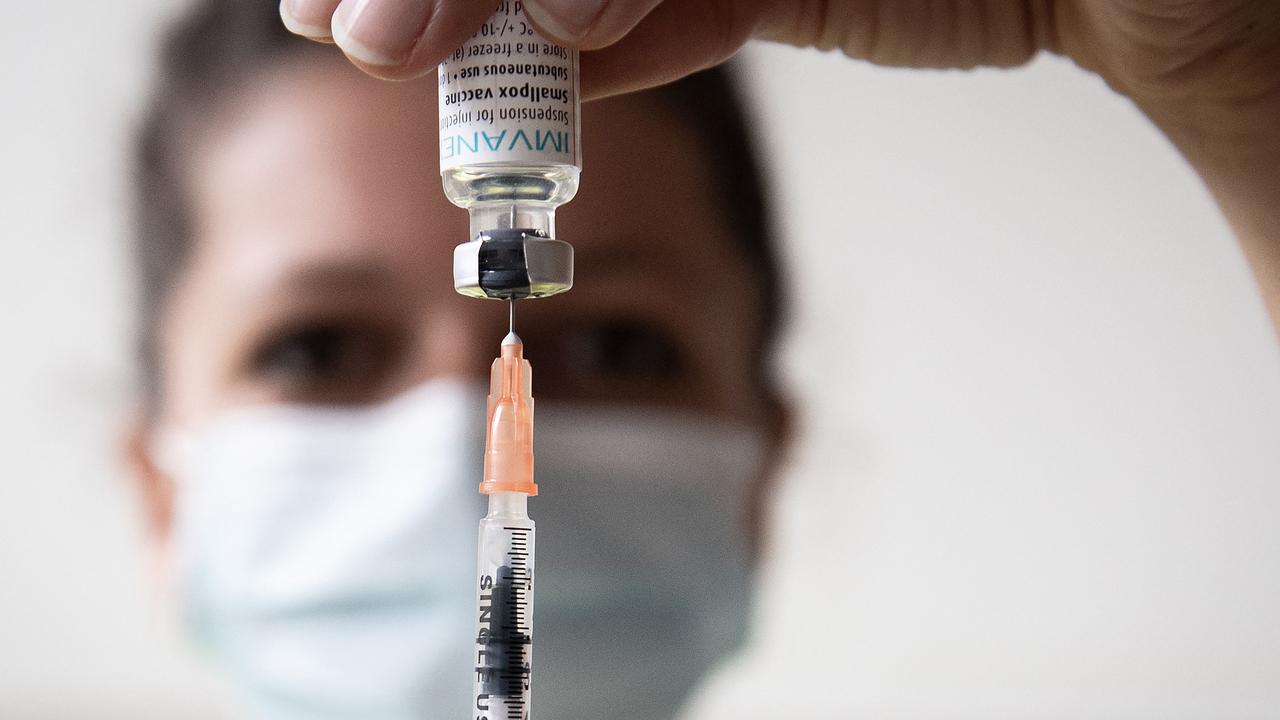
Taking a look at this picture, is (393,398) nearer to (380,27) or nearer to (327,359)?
(327,359)

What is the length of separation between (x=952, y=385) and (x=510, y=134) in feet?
3.22

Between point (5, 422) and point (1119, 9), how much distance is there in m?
1.35


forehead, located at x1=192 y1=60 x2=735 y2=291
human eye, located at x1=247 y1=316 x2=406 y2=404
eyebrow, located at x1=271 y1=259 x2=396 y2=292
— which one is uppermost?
forehead, located at x1=192 y1=60 x2=735 y2=291

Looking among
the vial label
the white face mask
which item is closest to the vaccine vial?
the vial label

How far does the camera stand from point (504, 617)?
81 cm

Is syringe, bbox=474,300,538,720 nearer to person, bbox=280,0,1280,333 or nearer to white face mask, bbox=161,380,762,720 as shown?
person, bbox=280,0,1280,333

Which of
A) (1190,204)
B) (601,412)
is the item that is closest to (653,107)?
(601,412)

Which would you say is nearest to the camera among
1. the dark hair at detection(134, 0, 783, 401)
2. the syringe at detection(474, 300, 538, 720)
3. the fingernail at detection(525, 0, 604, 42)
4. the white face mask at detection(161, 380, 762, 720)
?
the fingernail at detection(525, 0, 604, 42)

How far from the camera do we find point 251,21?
1439mm

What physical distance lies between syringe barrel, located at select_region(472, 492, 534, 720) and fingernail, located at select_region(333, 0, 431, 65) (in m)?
0.30

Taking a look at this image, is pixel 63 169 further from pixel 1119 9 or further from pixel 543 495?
pixel 1119 9

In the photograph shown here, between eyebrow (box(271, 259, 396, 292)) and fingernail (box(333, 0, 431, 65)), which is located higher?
eyebrow (box(271, 259, 396, 292))

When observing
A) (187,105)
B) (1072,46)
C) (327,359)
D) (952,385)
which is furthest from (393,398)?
(1072,46)

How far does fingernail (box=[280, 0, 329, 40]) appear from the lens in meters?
0.72
